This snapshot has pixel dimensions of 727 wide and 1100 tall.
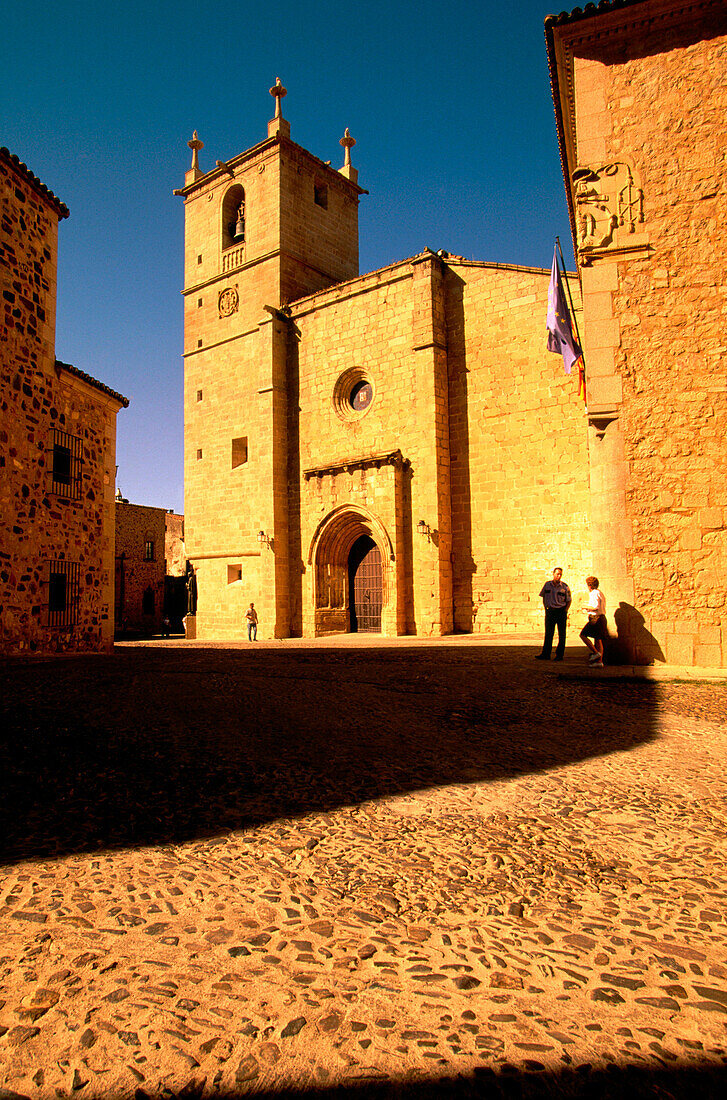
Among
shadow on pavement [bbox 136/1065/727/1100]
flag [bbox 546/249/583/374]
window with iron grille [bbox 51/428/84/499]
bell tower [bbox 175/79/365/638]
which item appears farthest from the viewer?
bell tower [bbox 175/79/365/638]

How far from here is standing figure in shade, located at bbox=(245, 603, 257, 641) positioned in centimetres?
1875

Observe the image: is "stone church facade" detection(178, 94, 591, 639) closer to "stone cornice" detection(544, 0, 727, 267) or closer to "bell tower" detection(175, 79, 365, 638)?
"bell tower" detection(175, 79, 365, 638)

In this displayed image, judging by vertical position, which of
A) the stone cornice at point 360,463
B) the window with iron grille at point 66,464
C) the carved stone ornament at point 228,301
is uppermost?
the carved stone ornament at point 228,301

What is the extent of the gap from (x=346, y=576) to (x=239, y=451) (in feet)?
20.0

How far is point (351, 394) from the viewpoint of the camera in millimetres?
18484

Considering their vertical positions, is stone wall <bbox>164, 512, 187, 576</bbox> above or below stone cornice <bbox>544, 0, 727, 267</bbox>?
below

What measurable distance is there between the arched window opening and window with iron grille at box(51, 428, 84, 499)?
1384 cm

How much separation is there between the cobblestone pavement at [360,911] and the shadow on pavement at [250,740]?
0.03 metres

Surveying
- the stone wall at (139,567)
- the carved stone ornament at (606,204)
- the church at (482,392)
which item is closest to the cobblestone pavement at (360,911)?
the church at (482,392)

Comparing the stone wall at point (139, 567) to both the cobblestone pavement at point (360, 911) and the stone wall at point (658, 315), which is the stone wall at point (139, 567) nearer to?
the stone wall at point (658, 315)

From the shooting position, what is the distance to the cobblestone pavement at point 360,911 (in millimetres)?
1402

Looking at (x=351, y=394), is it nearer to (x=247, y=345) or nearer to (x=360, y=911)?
(x=247, y=345)

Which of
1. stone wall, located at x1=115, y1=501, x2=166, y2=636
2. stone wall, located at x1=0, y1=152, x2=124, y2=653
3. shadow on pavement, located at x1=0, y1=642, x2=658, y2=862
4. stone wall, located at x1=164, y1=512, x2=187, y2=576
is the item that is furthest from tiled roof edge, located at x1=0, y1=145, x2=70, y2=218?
stone wall, located at x1=164, y1=512, x2=187, y2=576

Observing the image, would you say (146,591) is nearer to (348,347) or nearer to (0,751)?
(348,347)
